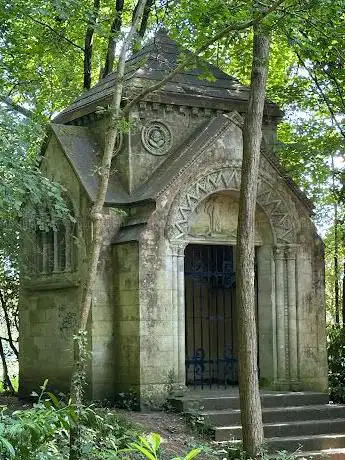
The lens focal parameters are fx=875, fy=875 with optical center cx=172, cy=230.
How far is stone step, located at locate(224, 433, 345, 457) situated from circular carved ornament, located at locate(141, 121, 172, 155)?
16.4 ft

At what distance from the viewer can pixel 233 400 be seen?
13.2 metres

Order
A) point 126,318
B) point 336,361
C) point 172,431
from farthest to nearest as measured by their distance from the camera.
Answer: point 336,361
point 126,318
point 172,431

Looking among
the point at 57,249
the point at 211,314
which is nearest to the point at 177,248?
the point at 57,249

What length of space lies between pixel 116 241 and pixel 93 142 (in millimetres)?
2229

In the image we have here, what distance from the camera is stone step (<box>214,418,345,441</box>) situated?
12.2 m

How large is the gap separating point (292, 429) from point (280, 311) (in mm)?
2396

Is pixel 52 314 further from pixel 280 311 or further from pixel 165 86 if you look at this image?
pixel 165 86

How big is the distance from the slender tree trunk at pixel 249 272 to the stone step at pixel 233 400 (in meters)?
1.93

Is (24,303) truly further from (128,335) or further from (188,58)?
(188,58)

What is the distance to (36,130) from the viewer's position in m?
12.0

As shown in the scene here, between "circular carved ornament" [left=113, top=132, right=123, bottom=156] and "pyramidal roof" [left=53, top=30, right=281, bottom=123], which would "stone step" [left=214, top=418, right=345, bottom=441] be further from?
"pyramidal roof" [left=53, top=30, right=281, bottom=123]

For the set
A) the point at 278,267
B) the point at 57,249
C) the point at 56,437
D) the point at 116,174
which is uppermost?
the point at 116,174

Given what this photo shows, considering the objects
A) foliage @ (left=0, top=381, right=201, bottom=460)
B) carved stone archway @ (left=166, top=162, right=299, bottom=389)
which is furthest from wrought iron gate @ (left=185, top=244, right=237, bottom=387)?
foliage @ (left=0, top=381, right=201, bottom=460)

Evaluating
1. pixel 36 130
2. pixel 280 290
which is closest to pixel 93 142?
pixel 36 130
